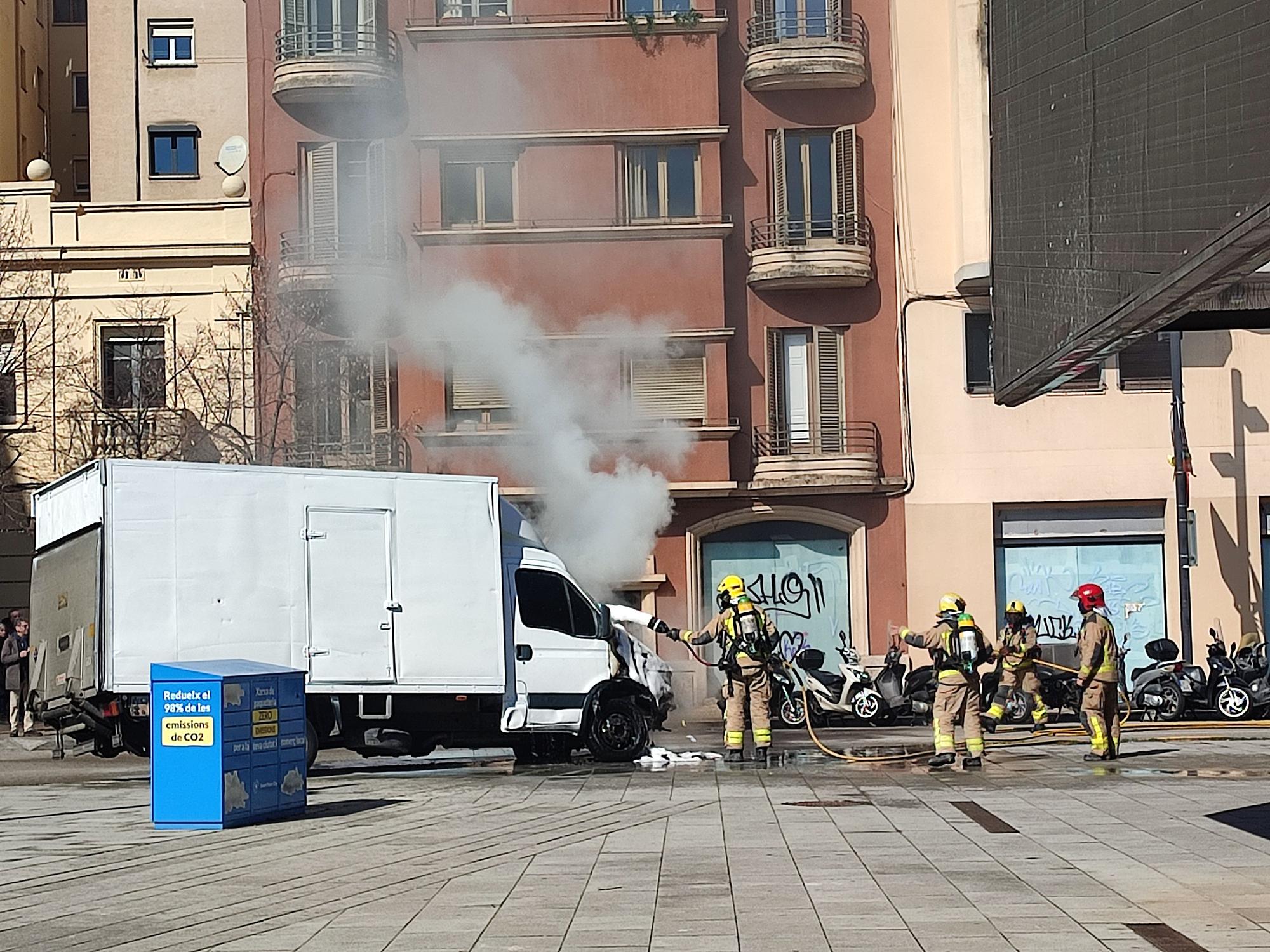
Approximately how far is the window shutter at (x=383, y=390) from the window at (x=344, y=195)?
2.06 metres

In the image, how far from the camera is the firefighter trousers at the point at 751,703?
17953 mm

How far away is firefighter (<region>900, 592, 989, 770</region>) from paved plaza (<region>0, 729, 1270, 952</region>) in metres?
0.62

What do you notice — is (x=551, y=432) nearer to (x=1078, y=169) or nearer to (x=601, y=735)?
(x=601, y=735)

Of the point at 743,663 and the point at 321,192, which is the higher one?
the point at 321,192

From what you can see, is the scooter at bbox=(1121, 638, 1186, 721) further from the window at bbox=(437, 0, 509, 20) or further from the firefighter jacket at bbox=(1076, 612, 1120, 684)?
the window at bbox=(437, 0, 509, 20)

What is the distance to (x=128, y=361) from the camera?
31.0m

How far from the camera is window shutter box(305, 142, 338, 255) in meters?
30.8

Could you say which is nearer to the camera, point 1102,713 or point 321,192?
point 1102,713

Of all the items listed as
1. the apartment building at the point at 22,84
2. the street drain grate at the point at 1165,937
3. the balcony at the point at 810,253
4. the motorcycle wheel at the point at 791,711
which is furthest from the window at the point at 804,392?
the street drain grate at the point at 1165,937

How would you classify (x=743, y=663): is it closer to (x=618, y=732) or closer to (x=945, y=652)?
(x=618, y=732)

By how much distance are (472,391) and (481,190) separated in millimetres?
3690

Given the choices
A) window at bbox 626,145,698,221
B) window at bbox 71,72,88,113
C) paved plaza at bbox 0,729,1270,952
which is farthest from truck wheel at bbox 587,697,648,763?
window at bbox 71,72,88,113

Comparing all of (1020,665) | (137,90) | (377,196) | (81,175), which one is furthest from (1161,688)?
(81,175)

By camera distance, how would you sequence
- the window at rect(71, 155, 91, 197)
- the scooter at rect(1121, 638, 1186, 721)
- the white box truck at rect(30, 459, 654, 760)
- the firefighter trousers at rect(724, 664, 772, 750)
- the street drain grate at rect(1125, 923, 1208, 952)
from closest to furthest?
the street drain grate at rect(1125, 923, 1208, 952)
the white box truck at rect(30, 459, 654, 760)
the firefighter trousers at rect(724, 664, 772, 750)
the scooter at rect(1121, 638, 1186, 721)
the window at rect(71, 155, 91, 197)
